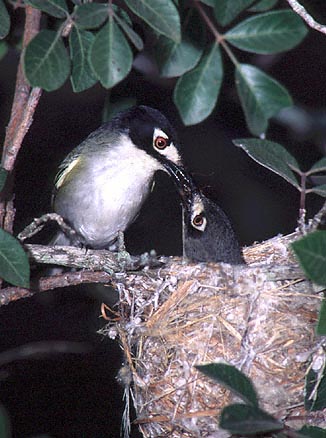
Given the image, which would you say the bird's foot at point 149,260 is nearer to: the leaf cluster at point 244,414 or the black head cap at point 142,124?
the black head cap at point 142,124

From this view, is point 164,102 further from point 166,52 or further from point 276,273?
point 166,52

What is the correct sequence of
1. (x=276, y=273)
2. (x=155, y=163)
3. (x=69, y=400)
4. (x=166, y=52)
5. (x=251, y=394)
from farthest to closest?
(x=69, y=400)
(x=155, y=163)
(x=276, y=273)
(x=166, y=52)
(x=251, y=394)

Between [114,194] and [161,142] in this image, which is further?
[114,194]

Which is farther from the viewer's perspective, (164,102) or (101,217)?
(164,102)

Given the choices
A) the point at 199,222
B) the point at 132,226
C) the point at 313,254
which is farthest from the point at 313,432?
the point at 132,226

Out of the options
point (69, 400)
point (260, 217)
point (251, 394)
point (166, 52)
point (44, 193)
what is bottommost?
point (69, 400)

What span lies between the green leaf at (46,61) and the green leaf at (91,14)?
0.29 ft

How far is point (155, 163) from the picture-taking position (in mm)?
3225

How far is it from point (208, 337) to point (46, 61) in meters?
1.13

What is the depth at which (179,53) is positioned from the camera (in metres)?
1.89

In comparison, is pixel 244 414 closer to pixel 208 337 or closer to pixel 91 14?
pixel 208 337

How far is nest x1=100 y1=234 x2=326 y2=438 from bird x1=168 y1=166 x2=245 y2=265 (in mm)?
492

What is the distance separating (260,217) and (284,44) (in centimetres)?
248

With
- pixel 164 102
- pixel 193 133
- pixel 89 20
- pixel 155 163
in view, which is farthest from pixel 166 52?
pixel 193 133
